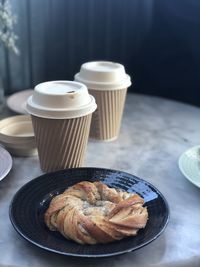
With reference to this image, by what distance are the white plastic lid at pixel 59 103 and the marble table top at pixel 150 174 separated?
15 cm

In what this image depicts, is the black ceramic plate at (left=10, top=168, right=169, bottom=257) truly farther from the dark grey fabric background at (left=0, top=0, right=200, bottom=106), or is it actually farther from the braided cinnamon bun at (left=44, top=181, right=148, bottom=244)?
the dark grey fabric background at (left=0, top=0, right=200, bottom=106)

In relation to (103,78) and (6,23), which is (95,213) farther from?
(6,23)

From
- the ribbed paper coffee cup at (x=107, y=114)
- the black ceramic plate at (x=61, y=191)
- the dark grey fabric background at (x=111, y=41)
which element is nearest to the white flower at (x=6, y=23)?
the dark grey fabric background at (x=111, y=41)

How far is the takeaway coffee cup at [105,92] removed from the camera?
2.99ft

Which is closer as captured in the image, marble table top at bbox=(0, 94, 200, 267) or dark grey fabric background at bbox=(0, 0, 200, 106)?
marble table top at bbox=(0, 94, 200, 267)

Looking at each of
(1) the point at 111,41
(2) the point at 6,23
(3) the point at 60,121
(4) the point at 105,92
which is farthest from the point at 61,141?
(1) the point at 111,41

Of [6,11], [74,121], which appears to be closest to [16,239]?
[74,121]

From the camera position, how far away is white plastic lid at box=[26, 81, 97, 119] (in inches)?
29.5

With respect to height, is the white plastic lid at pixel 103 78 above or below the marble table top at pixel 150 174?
above

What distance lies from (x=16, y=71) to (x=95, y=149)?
486 millimetres

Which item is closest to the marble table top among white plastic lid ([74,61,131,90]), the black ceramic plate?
the black ceramic plate

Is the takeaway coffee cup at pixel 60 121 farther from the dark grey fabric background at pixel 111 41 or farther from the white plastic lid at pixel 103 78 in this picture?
the dark grey fabric background at pixel 111 41

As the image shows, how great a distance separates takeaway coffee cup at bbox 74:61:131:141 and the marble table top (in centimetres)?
3

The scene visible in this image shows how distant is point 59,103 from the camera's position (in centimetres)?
75
